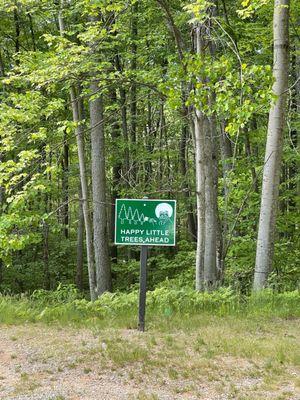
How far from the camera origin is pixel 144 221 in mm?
6488

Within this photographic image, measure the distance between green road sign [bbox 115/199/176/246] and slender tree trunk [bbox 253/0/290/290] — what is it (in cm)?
280

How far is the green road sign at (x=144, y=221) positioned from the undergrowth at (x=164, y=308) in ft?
4.80

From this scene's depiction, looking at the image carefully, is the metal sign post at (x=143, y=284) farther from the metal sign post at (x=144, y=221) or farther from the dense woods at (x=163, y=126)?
the dense woods at (x=163, y=126)

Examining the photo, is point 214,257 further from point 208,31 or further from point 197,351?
point 208,31

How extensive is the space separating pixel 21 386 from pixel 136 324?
2393 mm

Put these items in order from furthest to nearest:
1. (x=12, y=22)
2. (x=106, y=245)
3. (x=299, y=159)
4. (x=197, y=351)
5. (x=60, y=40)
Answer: (x=12, y=22) → (x=106, y=245) → (x=299, y=159) → (x=60, y=40) → (x=197, y=351)

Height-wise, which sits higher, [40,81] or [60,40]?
[60,40]

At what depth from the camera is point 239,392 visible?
4.64 m

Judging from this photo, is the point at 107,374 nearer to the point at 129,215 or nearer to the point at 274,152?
the point at 129,215

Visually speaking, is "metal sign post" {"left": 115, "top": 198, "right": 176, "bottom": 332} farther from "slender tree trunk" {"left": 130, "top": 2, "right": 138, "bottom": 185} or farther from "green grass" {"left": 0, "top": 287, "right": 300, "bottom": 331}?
"slender tree trunk" {"left": 130, "top": 2, "right": 138, "bottom": 185}

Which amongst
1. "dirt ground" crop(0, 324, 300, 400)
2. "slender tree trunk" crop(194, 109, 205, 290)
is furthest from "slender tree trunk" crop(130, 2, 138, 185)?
"dirt ground" crop(0, 324, 300, 400)

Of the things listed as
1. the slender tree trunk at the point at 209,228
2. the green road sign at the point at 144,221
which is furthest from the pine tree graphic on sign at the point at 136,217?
the slender tree trunk at the point at 209,228

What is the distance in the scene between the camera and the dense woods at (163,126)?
826 centimetres

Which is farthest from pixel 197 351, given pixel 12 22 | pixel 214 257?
pixel 12 22
